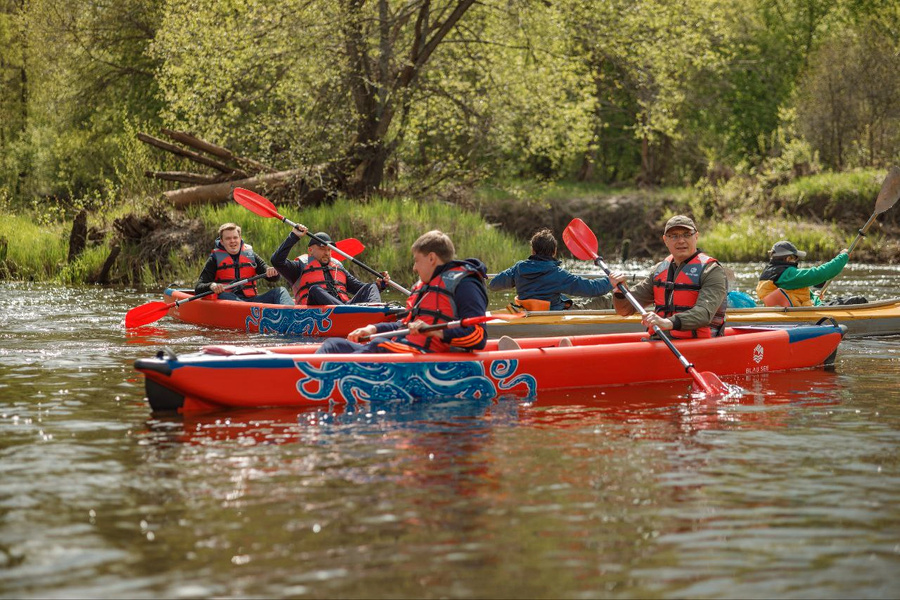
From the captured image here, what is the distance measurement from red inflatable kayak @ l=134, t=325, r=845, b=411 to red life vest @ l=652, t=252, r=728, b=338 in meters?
0.14

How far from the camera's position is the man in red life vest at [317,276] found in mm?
9820

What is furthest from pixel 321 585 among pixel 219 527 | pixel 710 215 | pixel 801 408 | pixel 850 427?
pixel 710 215

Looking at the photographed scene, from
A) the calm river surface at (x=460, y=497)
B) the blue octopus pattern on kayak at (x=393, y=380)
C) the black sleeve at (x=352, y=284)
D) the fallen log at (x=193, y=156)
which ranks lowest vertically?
the calm river surface at (x=460, y=497)

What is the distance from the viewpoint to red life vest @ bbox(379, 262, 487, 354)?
19.9 feet

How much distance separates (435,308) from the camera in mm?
6145

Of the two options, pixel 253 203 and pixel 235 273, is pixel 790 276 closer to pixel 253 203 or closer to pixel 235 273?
pixel 253 203

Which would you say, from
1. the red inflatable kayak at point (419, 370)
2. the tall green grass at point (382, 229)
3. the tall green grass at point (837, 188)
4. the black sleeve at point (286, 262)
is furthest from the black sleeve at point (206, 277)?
the tall green grass at point (837, 188)

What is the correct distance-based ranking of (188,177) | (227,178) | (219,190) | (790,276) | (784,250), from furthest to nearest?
(227,178), (188,177), (219,190), (790,276), (784,250)

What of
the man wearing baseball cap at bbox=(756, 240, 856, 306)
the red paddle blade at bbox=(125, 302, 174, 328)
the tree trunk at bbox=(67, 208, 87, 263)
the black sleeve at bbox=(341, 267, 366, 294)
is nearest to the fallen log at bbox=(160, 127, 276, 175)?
the tree trunk at bbox=(67, 208, 87, 263)

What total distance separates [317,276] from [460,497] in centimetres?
600

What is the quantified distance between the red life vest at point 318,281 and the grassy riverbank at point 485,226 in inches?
145

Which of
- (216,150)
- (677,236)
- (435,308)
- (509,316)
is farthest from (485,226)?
(435,308)

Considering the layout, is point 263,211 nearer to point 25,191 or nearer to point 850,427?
point 850,427

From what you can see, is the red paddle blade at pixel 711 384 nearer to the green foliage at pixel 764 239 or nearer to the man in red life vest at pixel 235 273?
the man in red life vest at pixel 235 273
